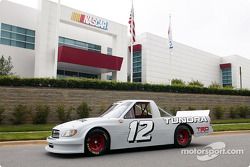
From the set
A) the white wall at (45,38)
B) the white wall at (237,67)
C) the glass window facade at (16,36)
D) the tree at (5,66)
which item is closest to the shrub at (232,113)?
the white wall at (45,38)

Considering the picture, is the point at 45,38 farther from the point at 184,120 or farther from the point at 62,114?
the point at 184,120

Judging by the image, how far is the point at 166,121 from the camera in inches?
384

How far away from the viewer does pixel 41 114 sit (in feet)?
62.7

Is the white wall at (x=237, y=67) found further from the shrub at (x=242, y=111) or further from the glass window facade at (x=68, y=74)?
the glass window facade at (x=68, y=74)

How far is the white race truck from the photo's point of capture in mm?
7961

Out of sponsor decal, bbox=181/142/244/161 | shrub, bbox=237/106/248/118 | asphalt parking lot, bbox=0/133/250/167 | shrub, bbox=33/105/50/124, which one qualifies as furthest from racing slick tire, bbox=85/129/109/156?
shrub, bbox=237/106/248/118

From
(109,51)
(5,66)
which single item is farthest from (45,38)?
(109,51)

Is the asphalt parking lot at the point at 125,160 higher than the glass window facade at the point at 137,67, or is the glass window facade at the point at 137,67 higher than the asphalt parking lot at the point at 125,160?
the glass window facade at the point at 137,67

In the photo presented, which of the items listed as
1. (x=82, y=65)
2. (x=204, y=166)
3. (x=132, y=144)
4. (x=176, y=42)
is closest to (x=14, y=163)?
(x=132, y=144)

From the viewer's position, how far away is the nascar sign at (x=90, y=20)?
3472 centimetres

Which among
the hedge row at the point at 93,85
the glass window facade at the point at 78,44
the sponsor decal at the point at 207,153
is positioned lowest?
the sponsor decal at the point at 207,153

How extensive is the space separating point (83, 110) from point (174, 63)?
36334 mm

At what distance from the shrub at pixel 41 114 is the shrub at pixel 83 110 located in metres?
2.23

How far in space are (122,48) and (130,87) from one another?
16.3 meters
